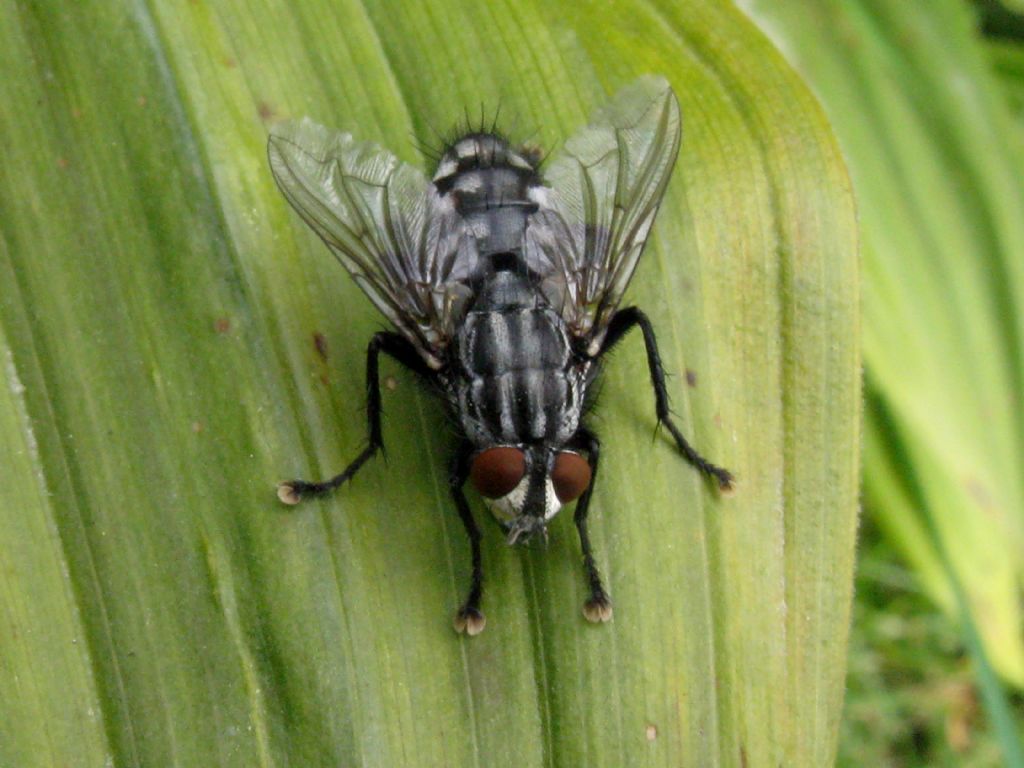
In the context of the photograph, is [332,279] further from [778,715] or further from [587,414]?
[778,715]

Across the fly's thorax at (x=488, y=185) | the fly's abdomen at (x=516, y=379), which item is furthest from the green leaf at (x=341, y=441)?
the fly's abdomen at (x=516, y=379)

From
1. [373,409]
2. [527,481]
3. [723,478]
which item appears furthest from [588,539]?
[373,409]

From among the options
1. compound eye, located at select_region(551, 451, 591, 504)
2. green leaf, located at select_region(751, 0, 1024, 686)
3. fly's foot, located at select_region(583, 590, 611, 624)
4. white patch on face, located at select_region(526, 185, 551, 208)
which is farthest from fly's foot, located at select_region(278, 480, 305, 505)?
green leaf, located at select_region(751, 0, 1024, 686)

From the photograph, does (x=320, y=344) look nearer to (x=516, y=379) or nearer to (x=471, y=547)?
(x=516, y=379)

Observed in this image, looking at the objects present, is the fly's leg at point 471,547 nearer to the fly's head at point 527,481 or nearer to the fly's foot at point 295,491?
the fly's head at point 527,481

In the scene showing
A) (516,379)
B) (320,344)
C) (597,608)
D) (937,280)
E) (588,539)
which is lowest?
(597,608)

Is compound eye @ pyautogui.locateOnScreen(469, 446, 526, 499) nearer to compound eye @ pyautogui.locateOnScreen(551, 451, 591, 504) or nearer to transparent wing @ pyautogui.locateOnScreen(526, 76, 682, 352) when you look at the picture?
compound eye @ pyautogui.locateOnScreen(551, 451, 591, 504)
